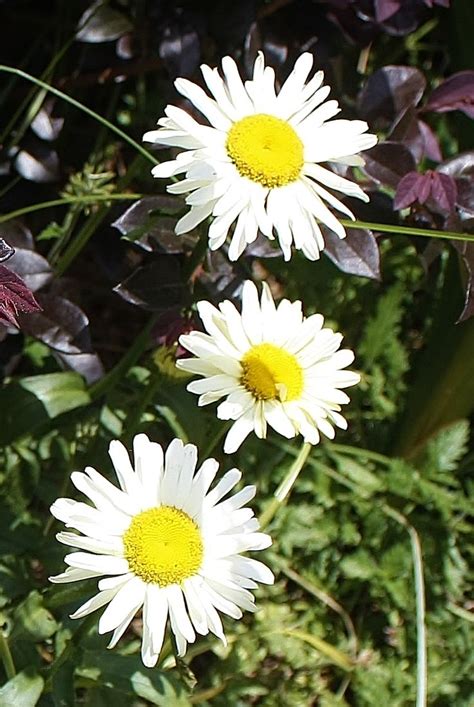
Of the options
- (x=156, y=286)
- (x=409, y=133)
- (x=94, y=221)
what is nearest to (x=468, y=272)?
(x=409, y=133)

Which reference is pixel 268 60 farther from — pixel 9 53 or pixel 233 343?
pixel 233 343

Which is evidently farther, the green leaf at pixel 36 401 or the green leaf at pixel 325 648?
the green leaf at pixel 325 648

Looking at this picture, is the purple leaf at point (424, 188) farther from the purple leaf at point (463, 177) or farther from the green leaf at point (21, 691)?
the green leaf at point (21, 691)

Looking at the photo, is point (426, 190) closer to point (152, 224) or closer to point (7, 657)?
point (152, 224)

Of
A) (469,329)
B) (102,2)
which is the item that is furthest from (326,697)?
(102,2)

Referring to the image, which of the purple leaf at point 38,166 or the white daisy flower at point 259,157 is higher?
the white daisy flower at point 259,157

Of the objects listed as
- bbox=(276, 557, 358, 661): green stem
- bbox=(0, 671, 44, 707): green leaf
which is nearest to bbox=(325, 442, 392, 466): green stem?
bbox=(276, 557, 358, 661): green stem

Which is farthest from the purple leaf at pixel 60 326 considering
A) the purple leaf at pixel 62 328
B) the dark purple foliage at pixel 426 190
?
the dark purple foliage at pixel 426 190
